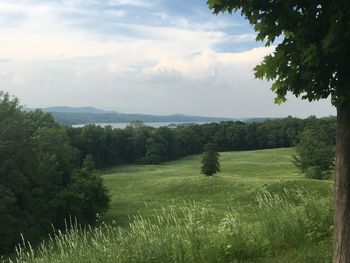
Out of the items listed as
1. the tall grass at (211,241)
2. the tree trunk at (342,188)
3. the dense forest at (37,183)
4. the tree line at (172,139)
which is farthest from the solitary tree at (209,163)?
the tree trunk at (342,188)

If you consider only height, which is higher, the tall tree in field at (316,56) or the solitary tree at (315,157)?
the tall tree in field at (316,56)

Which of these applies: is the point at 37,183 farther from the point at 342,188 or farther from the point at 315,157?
the point at 342,188

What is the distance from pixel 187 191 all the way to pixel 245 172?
27.6m

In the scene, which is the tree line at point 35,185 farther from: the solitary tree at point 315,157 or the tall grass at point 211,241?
the tall grass at point 211,241

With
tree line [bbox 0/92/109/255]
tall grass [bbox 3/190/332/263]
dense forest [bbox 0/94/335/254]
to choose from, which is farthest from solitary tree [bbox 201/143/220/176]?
tall grass [bbox 3/190/332/263]

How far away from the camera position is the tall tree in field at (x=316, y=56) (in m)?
4.16

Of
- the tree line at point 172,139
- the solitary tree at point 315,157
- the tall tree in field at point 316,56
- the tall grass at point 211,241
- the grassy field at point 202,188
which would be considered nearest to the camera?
the tall tree in field at point 316,56

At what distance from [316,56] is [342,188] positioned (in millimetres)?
1528

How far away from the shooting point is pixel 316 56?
418 cm

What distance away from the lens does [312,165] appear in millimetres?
54188

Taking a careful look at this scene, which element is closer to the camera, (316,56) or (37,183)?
(316,56)

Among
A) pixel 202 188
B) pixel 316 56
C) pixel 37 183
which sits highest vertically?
pixel 316 56

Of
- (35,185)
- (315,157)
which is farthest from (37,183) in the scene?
(315,157)

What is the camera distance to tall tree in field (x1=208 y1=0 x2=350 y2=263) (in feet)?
13.7
